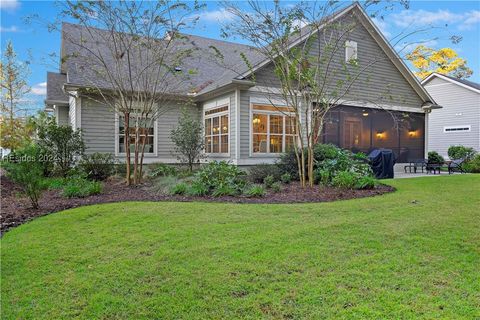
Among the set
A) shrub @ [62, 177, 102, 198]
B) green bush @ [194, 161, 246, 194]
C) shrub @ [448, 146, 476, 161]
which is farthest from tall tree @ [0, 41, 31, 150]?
shrub @ [448, 146, 476, 161]

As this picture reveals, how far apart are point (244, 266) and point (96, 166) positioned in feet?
28.1

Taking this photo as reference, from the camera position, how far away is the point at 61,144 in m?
10.0

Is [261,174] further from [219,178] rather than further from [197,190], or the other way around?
[197,190]

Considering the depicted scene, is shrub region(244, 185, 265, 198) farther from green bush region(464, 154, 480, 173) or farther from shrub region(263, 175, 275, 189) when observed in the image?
green bush region(464, 154, 480, 173)

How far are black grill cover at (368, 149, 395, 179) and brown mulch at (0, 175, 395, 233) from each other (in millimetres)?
3102

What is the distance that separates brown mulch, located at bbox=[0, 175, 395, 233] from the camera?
19.6 feet

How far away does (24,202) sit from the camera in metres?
6.84

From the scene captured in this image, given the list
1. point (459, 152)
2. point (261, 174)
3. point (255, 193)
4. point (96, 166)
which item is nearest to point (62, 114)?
point (96, 166)

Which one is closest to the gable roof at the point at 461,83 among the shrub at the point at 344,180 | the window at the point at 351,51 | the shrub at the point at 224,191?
the window at the point at 351,51

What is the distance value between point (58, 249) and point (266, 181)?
18.3 feet

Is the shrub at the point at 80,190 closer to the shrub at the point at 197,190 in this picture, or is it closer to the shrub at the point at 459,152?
the shrub at the point at 197,190

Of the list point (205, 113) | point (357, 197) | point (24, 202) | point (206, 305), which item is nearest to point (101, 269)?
point (206, 305)

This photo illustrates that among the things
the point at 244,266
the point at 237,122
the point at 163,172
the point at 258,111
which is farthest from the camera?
the point at 258,111

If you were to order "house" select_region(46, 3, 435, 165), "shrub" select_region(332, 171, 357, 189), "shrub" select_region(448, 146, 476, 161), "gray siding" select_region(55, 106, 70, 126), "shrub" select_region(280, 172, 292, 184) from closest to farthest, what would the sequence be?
1. "shrub" select_region(332, 171, 357, 189)
2. "shrub" select_region(280, 172, 292, 184)
3. "house" select_region(46, 3, 435, 165)
4. "gray siding" select_region(55, 106, 70, 126)
5. "shrub" select_region(448, 146, 476, 161)
